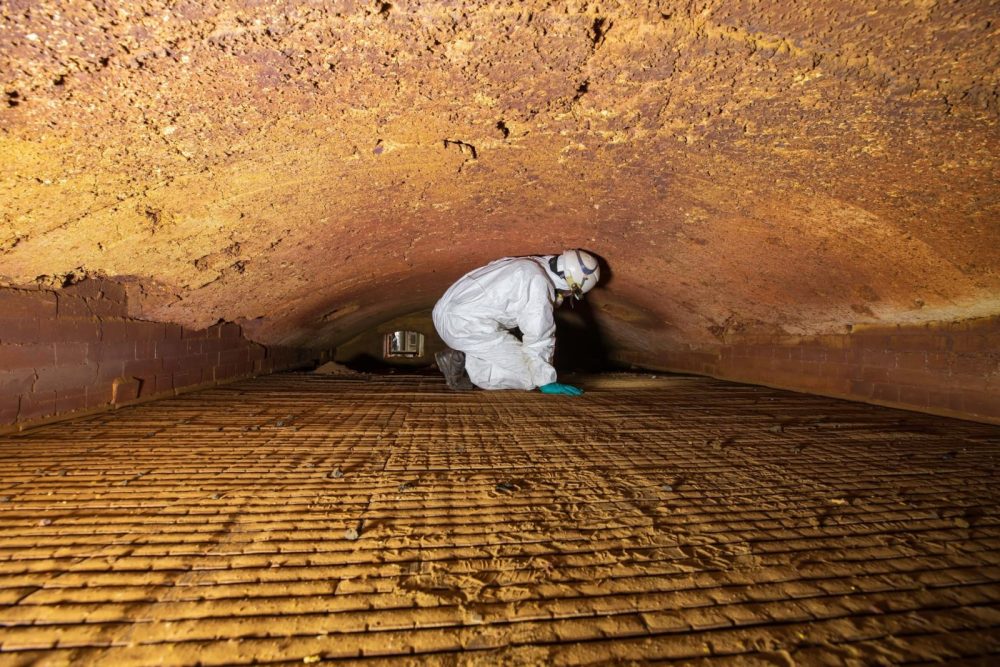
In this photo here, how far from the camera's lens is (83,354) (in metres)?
2.64

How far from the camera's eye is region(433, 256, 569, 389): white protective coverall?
12.3 feet

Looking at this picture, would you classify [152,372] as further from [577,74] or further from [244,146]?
[577,74]

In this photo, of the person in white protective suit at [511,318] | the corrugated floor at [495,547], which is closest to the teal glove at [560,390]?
the person in white protective suit at [511,318]

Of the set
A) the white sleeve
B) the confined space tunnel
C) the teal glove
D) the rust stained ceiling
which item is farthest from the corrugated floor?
the white sleeve

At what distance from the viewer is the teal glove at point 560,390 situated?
3.52 metres

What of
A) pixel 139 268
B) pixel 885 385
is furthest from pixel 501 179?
pixel 885 385

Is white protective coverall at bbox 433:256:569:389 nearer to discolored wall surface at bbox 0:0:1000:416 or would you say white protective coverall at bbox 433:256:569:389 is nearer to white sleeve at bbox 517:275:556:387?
white sleeve at bbox 517:275:556:387

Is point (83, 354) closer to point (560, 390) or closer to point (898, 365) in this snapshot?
point (560, 390)

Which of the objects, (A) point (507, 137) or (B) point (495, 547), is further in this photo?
(A) point (507, 137)

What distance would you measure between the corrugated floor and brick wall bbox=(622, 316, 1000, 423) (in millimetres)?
776

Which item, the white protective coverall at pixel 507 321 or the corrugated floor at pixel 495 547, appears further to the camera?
the white protective coverall at pixel 507 321

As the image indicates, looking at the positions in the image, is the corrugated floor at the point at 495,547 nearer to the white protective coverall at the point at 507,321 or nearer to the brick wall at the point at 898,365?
the brick wall at the point at 898,365

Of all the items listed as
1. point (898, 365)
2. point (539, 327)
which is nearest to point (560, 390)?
point (539, 327)

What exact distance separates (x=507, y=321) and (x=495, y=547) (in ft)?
9.70
